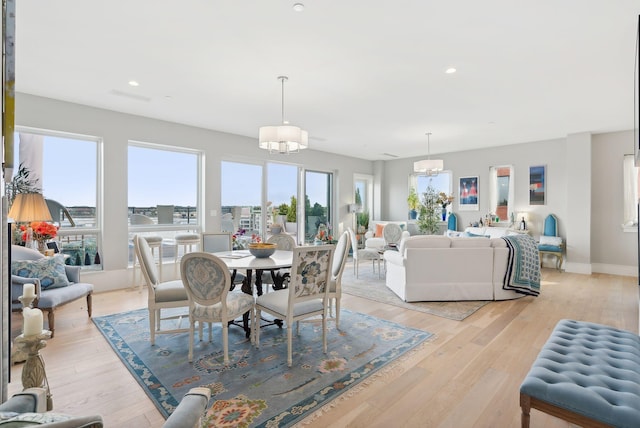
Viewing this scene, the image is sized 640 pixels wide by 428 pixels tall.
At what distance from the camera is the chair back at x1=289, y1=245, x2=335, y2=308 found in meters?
2.65

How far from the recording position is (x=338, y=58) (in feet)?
10.8

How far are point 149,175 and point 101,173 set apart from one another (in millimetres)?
753

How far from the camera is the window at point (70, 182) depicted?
452cm

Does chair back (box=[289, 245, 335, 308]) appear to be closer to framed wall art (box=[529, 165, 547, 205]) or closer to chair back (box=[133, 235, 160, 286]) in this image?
chair back (box=[133, 235, 160, 286])

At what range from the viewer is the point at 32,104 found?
4.33m

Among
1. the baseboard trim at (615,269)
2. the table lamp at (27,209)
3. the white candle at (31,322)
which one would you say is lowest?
the baseboard trim at (615,269)

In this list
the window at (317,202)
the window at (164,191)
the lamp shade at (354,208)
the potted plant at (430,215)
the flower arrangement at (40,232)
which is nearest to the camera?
the flower arrangement at (40,232)

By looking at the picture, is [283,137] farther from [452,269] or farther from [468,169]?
[468,169]

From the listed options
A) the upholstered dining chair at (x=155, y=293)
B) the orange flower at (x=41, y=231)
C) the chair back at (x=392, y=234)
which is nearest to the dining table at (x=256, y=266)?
the upholstered dining chair at (x=155, y=293)

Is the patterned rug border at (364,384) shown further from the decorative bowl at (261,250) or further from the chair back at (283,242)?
the chair back at (283,242)

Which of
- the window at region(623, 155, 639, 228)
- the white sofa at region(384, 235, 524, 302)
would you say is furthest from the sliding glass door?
the window at region(623, 155, 639, 228)

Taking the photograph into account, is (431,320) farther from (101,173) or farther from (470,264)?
(101,173)

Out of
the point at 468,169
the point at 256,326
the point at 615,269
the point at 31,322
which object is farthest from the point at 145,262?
the point at 615,269

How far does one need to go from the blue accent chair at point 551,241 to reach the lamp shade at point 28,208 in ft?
27.4
